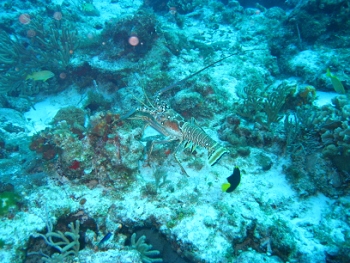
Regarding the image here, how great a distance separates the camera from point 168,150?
529cm

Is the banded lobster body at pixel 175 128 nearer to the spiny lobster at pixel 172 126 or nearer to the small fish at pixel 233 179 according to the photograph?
the spiny lobster at pixel 172 126

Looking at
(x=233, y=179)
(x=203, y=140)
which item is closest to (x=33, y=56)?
(x=203, y=140)

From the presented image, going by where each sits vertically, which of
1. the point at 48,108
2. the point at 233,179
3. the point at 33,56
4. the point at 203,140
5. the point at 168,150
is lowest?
the point at 233,179

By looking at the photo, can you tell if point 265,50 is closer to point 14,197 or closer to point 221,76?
point 221,76

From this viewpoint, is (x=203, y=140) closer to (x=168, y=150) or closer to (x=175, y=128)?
(x=175, y=128)

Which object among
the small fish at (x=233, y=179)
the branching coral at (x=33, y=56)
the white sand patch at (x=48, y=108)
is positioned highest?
the branching coral at (x=33, y=56)

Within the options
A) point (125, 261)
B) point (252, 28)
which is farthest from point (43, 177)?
point (252, 28)

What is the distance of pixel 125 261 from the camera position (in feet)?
10.1

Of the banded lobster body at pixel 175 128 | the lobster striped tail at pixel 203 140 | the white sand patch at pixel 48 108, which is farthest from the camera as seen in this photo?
the white sand patch at pixel 48 108

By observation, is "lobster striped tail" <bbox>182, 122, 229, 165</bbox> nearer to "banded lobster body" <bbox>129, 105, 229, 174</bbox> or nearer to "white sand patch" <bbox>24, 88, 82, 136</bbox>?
"banded lobster body" <bbox>129, 105, 229, 174</bbox>

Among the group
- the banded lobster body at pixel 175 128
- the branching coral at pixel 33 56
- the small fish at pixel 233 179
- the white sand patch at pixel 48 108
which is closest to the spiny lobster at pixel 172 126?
the banded lobster body at pixel 175 128

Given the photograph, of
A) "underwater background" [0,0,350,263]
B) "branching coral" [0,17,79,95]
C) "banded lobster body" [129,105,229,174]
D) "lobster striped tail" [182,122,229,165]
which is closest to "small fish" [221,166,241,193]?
"underwater background" [0,0,350,263]

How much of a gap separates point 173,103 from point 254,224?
161 inches

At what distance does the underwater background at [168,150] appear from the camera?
12.0ft
